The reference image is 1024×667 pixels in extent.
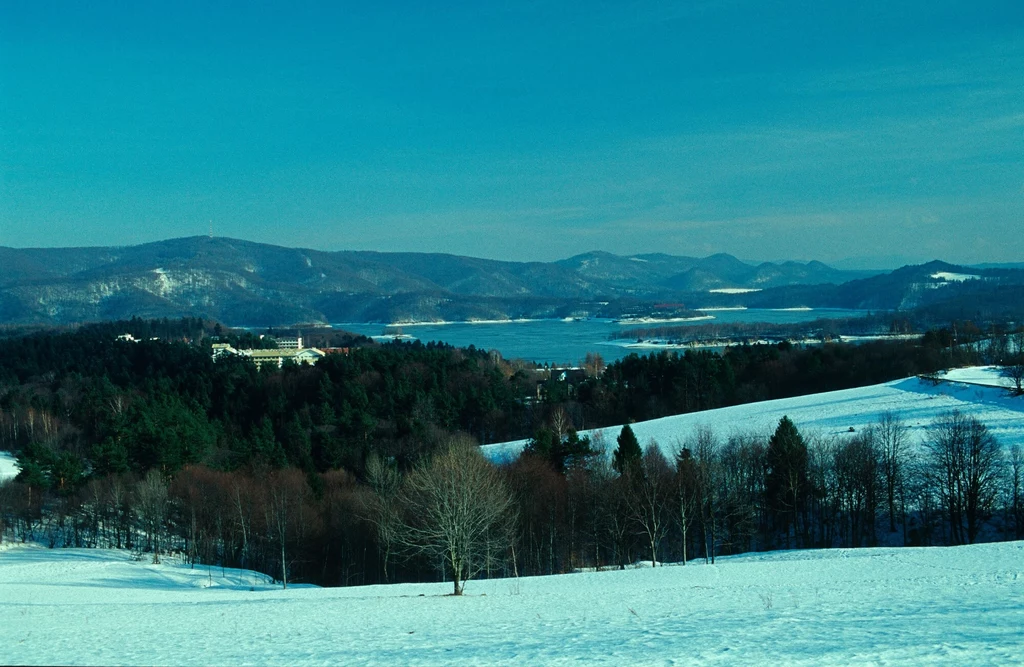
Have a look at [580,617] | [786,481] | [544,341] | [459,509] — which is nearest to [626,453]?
[786,481]

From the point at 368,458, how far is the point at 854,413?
23.5m

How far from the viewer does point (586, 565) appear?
25.6 m

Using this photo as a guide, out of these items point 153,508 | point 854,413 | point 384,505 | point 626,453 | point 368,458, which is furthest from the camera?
point 854,413

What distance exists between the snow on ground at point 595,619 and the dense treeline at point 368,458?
3.90 metres

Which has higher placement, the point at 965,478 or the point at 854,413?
the point at 854,413

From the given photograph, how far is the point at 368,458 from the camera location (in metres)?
34.1

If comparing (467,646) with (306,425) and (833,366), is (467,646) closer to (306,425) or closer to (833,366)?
(306,425)

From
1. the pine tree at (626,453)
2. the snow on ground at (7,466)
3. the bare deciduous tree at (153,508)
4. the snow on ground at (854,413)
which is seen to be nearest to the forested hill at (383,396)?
the snow on ground at (7,466)

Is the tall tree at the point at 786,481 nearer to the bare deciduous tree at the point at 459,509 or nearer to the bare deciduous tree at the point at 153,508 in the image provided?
the bare deciduous tree at the point at 459,509

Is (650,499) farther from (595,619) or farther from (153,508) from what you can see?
(153,508)

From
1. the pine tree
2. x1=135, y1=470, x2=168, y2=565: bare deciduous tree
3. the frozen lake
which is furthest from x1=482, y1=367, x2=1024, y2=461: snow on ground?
the frozen lake

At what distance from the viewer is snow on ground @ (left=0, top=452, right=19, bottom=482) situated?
39688mm

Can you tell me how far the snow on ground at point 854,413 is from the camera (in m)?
34.8

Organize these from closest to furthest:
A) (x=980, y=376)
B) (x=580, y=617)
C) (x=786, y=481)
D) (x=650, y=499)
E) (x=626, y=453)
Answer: (x=580, y=617)
(x=650, y=499)
(x=786, y=481)
(x=626, y=453)
(x=980, y=376)
